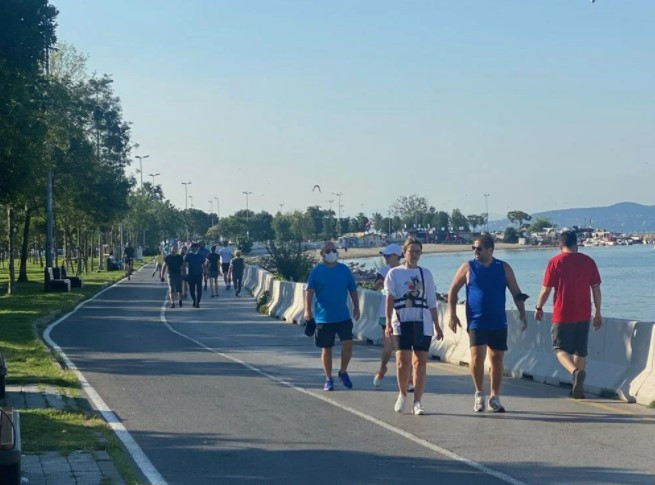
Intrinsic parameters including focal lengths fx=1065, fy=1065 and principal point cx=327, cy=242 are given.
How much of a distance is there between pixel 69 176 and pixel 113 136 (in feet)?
46.8

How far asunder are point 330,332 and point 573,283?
10.3 ft

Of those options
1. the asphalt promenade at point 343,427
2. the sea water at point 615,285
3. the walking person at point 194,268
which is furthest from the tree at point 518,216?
the asphalt promenade at point 343,427

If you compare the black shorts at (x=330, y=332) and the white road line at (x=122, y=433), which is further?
the black shorts at (x=330, y=332)

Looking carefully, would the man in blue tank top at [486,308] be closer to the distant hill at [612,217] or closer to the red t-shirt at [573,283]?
the red t-shirt at [573,283]

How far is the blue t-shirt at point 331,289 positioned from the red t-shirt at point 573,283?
2.60 m

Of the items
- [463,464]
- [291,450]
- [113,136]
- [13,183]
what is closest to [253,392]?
[291,450]

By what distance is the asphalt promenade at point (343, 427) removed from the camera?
862 cm

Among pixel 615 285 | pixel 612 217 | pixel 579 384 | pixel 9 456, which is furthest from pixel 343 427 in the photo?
pixel 612 217

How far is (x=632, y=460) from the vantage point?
888 cm

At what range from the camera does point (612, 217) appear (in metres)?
137

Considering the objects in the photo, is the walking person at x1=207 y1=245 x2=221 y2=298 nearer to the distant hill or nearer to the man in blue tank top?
the man in blue tank top

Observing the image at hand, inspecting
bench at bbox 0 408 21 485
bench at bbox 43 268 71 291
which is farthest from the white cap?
bench at bbox 43 268 71 291

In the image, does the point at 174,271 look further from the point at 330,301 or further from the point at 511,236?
the point at 511,236

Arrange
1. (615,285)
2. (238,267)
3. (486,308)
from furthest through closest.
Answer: (238,267) < (615,285) < (486,308)
